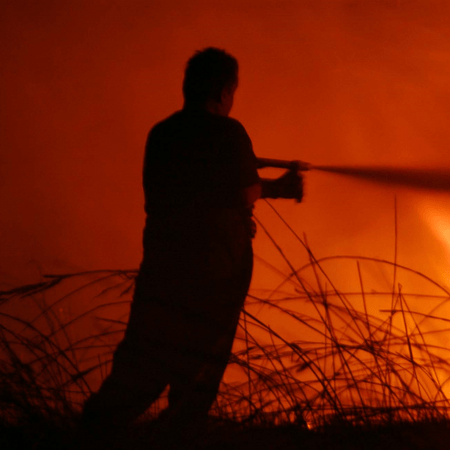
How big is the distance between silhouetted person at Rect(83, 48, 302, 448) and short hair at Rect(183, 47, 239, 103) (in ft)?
0.18

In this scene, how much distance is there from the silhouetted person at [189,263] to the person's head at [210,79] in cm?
5

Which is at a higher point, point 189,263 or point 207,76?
point 207,76

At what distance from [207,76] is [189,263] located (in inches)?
17.0

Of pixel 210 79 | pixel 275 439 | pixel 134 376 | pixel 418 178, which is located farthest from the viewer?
pixel 418 178

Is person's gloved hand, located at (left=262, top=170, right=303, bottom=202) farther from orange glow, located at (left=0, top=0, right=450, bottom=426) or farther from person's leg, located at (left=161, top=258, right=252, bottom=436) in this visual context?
orange glow, located at (left=0, top=0, right=450, bottom=426)

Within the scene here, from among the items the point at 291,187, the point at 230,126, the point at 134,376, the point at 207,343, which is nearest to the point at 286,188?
the point at 291,187

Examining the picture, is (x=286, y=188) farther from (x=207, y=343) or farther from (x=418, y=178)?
(x=418, y=178)

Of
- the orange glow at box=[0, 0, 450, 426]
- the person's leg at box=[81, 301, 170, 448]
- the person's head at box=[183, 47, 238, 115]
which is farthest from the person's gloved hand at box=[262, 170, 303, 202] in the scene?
the orange glow at box=[0, 0, 450, 426]

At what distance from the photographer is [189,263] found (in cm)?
124

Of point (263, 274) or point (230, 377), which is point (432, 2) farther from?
point (230, 377)

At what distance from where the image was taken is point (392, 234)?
78.4 inches

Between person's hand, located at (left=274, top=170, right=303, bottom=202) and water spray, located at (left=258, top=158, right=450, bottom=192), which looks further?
water spray, located at (left=258, top=158, right=450, bottom=192)

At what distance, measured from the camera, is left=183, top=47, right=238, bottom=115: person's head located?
51.9 inches

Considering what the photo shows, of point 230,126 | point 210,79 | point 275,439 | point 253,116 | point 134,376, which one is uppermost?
point 253,116
